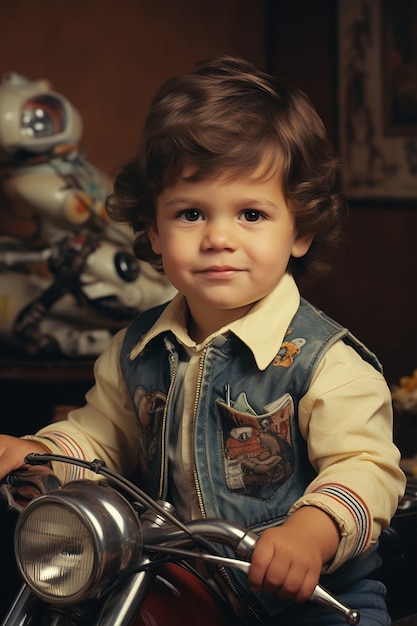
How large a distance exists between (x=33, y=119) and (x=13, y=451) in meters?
1.10

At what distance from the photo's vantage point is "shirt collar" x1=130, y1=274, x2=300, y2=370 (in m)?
1.29

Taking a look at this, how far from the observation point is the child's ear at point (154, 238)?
1423mm

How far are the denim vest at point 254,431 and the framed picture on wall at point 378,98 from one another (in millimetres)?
2131

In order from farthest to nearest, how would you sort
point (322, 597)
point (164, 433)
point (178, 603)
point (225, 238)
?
point (164, 433), point (225, 238), point (178, 603), point (322, 597)

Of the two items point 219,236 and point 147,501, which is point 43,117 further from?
point 147,501

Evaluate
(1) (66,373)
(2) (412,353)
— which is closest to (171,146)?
(1) (66,373)

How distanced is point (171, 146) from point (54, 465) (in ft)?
1.51

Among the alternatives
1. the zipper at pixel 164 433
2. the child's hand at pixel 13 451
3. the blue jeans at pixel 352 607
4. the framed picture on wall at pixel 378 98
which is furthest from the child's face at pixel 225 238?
the framed picture on wall at pixel 378 98

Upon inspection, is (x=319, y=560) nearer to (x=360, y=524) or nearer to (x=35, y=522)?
(x=360, y=524)

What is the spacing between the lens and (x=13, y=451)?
1.28 m

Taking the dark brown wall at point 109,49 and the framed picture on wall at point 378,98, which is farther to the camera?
the framed picture on wall at point 378,98

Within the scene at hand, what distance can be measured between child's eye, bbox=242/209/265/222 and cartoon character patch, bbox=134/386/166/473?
0.28 metres

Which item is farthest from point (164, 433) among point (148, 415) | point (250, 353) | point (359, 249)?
point (359, 249)

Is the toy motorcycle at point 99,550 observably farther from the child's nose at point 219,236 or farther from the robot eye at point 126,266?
the robot eye at point 126,266
